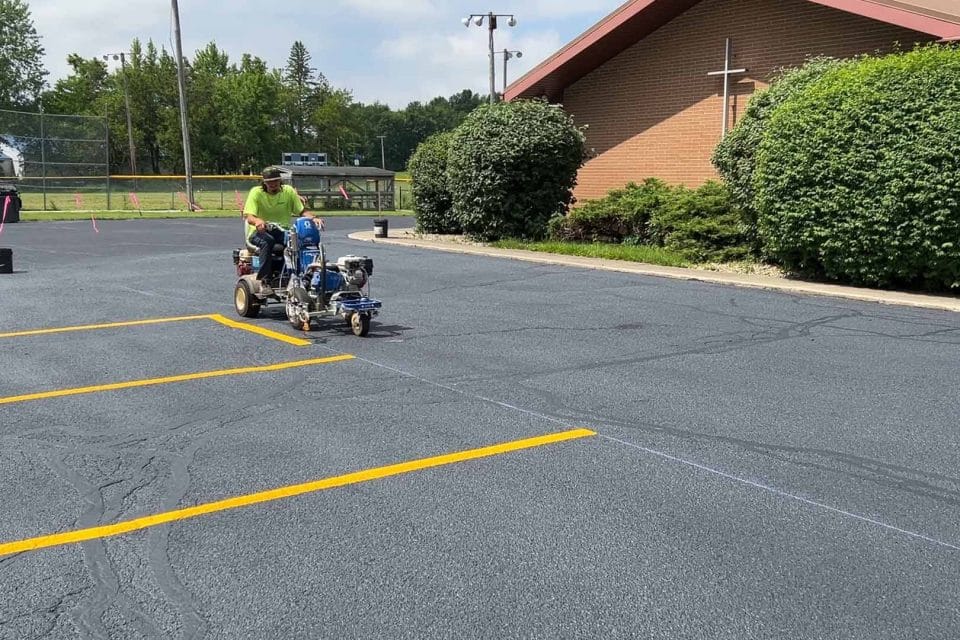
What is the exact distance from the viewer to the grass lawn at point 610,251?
16.3 meters

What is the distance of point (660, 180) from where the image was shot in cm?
2034

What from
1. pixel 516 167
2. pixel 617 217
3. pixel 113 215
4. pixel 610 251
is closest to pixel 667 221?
pixel 610 251

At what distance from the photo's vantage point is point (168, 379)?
24.5ft

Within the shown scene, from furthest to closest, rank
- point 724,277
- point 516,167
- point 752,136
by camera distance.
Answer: point 516,167, point 752,136, point 724,277

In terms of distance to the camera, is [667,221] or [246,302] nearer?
[246,302]

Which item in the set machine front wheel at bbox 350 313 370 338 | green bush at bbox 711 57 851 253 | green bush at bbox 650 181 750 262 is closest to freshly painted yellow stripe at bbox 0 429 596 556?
machine front wheel at bbox 350 313 370 338

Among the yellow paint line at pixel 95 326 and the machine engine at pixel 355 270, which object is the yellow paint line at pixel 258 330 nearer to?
the yellow paint line at pixel 95 326

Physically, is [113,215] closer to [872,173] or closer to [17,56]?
[872,173]

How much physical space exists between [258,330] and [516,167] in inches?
450

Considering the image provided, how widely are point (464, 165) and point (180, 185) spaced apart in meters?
32.0

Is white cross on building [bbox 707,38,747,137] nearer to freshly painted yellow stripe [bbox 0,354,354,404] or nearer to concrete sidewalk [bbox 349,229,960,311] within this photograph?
concrete sidewalk [bbox 349,229,960,311]

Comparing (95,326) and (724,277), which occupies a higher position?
(724,277)

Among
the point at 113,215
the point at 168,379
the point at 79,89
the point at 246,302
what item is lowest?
the point at 168,379

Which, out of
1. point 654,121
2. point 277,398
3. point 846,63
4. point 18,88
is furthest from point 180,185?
point 18,88
